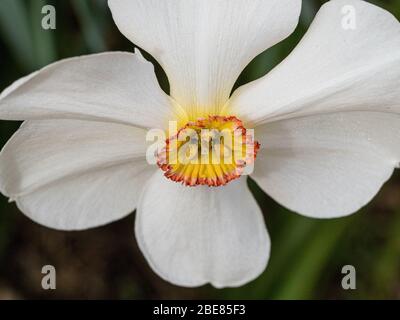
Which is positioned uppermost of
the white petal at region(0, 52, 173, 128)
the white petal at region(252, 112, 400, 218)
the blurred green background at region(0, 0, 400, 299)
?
the white petal at region(0, 52, 173, 128)

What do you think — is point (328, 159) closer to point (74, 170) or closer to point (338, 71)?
point (338, 71)

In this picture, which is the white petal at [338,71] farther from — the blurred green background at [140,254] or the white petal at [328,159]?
the blurred green background at [140,254]

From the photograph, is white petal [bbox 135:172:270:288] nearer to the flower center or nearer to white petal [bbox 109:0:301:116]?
the flower center

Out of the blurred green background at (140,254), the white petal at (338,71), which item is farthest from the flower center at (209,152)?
the blurred green background at (140,254)

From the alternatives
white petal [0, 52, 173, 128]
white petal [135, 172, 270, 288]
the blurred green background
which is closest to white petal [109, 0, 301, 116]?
white petal [0, 52, 173, 128]

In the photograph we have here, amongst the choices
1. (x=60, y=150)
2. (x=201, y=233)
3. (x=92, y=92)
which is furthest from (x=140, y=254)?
(x=92, y=92)

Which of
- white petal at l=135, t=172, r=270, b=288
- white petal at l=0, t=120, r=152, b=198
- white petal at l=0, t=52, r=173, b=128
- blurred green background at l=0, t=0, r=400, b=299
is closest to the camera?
white petal at l=0, t=52, r=173, b=128
